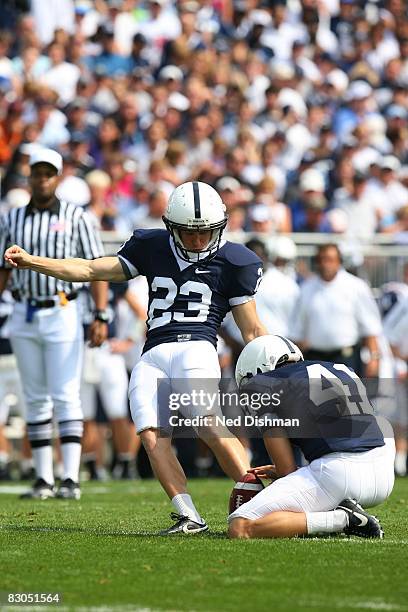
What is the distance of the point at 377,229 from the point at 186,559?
10.0m

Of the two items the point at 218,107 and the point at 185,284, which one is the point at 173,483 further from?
the point at 218,107

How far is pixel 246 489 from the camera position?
6.73 meters

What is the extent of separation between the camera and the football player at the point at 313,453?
6.43 m

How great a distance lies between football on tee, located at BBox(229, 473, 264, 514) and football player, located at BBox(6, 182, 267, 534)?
0.10m

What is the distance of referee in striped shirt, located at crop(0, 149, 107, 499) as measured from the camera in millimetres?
9531

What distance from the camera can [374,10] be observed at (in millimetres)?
20156

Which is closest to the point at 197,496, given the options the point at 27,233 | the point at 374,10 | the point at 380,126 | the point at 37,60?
the point at 27,233

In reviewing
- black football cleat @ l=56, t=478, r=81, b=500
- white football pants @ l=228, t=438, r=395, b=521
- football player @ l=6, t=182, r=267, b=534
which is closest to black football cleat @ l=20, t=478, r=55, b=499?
black football cleat @ l=56, t=478, r=81, b=500

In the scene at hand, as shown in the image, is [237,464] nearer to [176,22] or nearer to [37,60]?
[37,60]

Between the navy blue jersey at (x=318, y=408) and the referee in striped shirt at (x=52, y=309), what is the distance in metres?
3.18

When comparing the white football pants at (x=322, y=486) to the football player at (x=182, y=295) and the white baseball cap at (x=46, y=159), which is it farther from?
the white baseball cap at (x=46, y=159)

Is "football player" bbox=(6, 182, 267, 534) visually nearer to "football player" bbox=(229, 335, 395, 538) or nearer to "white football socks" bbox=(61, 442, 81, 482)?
"football player" bbox=(229, 335, 395, 538)

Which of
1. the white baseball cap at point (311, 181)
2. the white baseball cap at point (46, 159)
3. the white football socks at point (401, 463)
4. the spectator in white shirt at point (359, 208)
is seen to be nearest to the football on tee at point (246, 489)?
the white baseball cap at point (46, 159)

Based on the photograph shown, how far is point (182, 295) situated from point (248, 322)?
377mm
